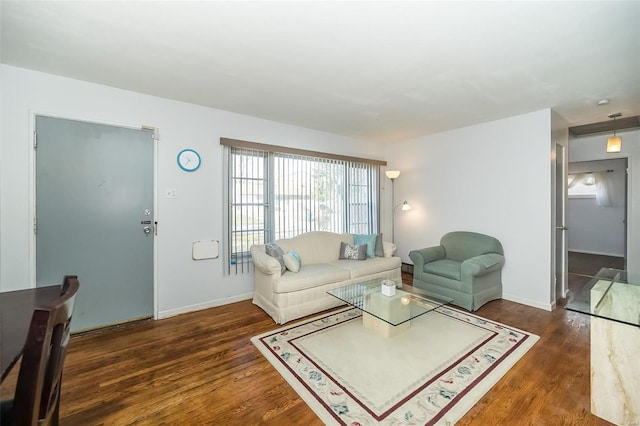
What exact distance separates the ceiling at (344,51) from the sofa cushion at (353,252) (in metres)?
1.95

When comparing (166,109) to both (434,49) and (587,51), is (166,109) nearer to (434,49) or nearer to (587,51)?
(434,49)

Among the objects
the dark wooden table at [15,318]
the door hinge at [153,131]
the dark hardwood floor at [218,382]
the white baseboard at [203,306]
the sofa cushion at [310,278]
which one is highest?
the door hinge at [153,131]

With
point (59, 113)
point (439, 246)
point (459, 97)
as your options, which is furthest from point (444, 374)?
point (59, 113)

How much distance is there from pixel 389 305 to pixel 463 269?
1.28m

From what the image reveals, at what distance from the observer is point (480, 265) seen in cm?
320

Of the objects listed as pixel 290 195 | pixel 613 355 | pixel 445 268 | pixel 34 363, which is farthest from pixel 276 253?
pixel 613 355

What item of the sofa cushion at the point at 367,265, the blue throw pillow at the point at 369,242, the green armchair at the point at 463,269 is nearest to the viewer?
the green armchair at the point at 463,269

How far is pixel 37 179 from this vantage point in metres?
2.47

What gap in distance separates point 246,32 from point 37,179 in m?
2.35

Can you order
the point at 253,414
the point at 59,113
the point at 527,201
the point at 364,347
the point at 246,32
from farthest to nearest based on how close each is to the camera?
the point at 527,201
the point at 59,113
the point at 364,347
the point at 246,32
the point at 253,414

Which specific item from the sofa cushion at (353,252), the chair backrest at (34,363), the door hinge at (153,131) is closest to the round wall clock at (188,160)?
the door hinge at (153,131)

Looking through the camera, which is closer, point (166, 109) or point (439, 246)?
point (166, 109)

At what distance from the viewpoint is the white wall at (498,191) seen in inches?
133

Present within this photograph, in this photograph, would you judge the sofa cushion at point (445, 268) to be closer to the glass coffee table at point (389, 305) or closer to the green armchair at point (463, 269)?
the green armchair at point (463, 269)
